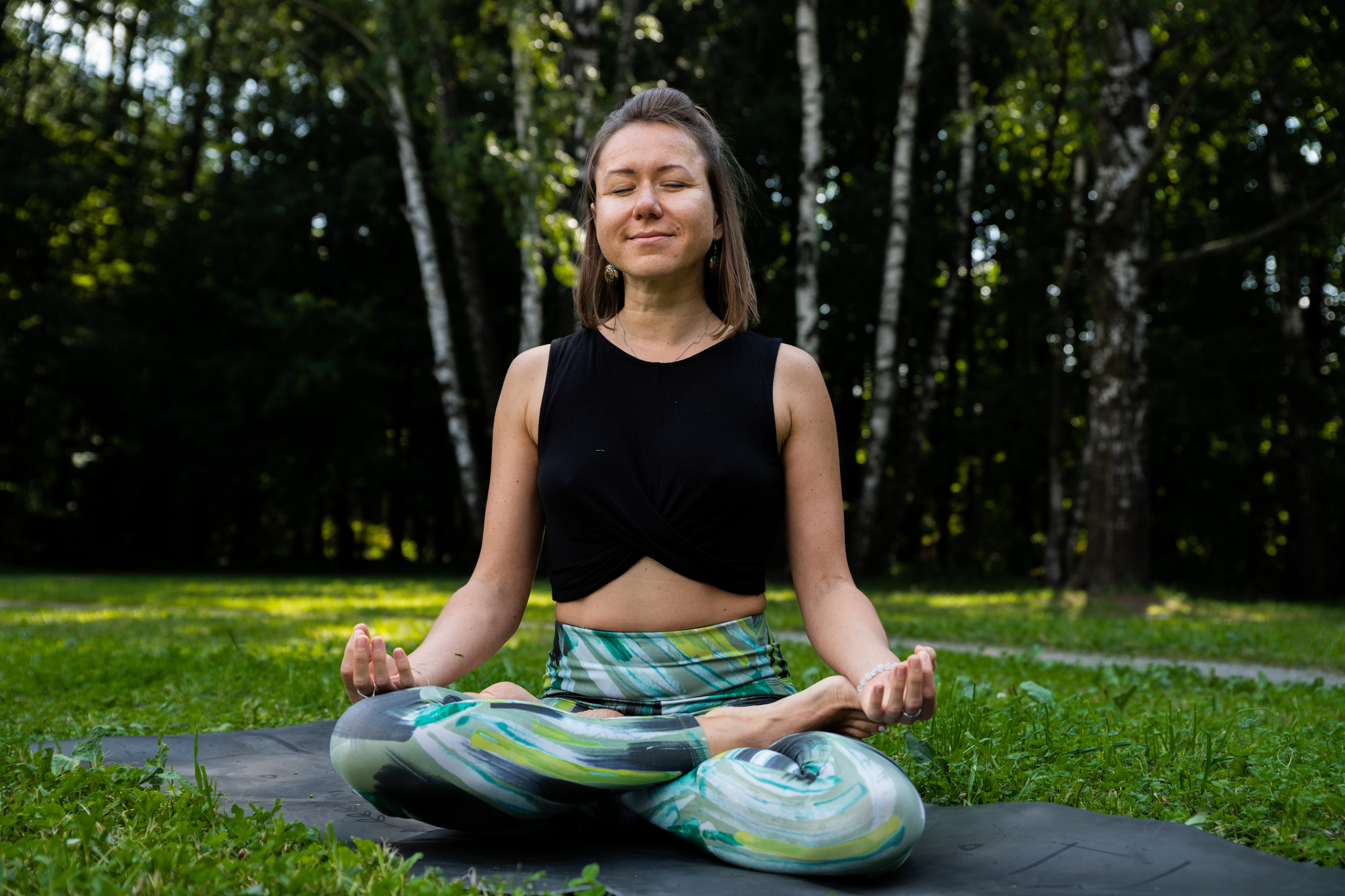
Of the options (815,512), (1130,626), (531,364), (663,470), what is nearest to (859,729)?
(815,512)

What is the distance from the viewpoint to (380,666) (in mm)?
2377

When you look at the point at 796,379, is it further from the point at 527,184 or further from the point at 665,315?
the point at 527,184

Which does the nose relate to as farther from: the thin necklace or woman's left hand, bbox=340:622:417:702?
woman's left hand, bbox=340:622:417:702

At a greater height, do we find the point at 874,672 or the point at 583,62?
the point at 583,62

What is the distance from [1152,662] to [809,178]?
9.34 metres

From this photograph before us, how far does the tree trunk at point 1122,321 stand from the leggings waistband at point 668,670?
10.8m

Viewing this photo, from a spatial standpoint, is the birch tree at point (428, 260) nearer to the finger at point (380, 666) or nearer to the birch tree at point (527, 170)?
the birch tree at point (527, 170)

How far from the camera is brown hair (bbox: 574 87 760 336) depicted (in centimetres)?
289

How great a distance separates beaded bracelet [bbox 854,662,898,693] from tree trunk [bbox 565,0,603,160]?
12.2 metres

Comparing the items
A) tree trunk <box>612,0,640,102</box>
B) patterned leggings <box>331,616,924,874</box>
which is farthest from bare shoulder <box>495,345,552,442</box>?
tree trunk <box>612,0,640,102</box>

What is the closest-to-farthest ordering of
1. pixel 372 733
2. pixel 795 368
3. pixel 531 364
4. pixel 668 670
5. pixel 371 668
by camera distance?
pixel 372 733, pixel 371 668, pixel 668 670, pixel 795 368, pixel 531 364

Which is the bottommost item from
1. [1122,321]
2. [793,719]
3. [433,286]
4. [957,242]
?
[793,719]

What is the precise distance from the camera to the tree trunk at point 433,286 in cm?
1611

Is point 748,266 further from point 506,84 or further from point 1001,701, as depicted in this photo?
point 506,84
